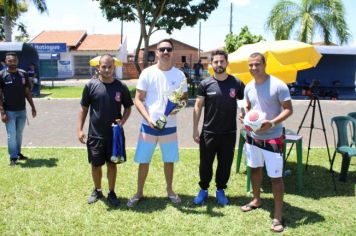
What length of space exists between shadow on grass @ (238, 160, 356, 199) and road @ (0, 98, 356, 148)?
222cm

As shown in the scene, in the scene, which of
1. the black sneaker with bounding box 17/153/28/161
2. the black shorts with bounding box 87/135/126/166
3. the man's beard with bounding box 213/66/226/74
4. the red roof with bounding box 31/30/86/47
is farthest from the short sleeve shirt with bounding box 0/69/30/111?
the red roof with bounding box 31/30/86/47

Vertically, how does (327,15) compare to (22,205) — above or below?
above

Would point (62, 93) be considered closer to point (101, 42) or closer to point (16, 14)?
point (16, 14)

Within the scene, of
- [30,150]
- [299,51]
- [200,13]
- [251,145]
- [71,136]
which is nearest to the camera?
[251,145]

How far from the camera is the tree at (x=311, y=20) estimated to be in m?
21.1

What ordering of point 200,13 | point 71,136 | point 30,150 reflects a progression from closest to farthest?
point 30,150, point 71,136, point 200,13

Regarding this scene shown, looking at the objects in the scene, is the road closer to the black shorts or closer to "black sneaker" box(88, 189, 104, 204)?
"black sneaker" box(88, 189, 104, 204)

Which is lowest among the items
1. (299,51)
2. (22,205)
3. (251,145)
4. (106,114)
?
(22,205)

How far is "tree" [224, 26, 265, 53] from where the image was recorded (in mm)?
23531

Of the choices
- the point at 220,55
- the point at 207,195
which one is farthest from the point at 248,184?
the point at 220,55

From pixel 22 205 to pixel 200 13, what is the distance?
58.7 ft

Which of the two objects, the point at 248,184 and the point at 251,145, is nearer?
the point at 251,145

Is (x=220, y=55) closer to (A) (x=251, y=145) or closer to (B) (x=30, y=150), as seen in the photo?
(A) (x=251, y=145)

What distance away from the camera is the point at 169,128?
187 inches
